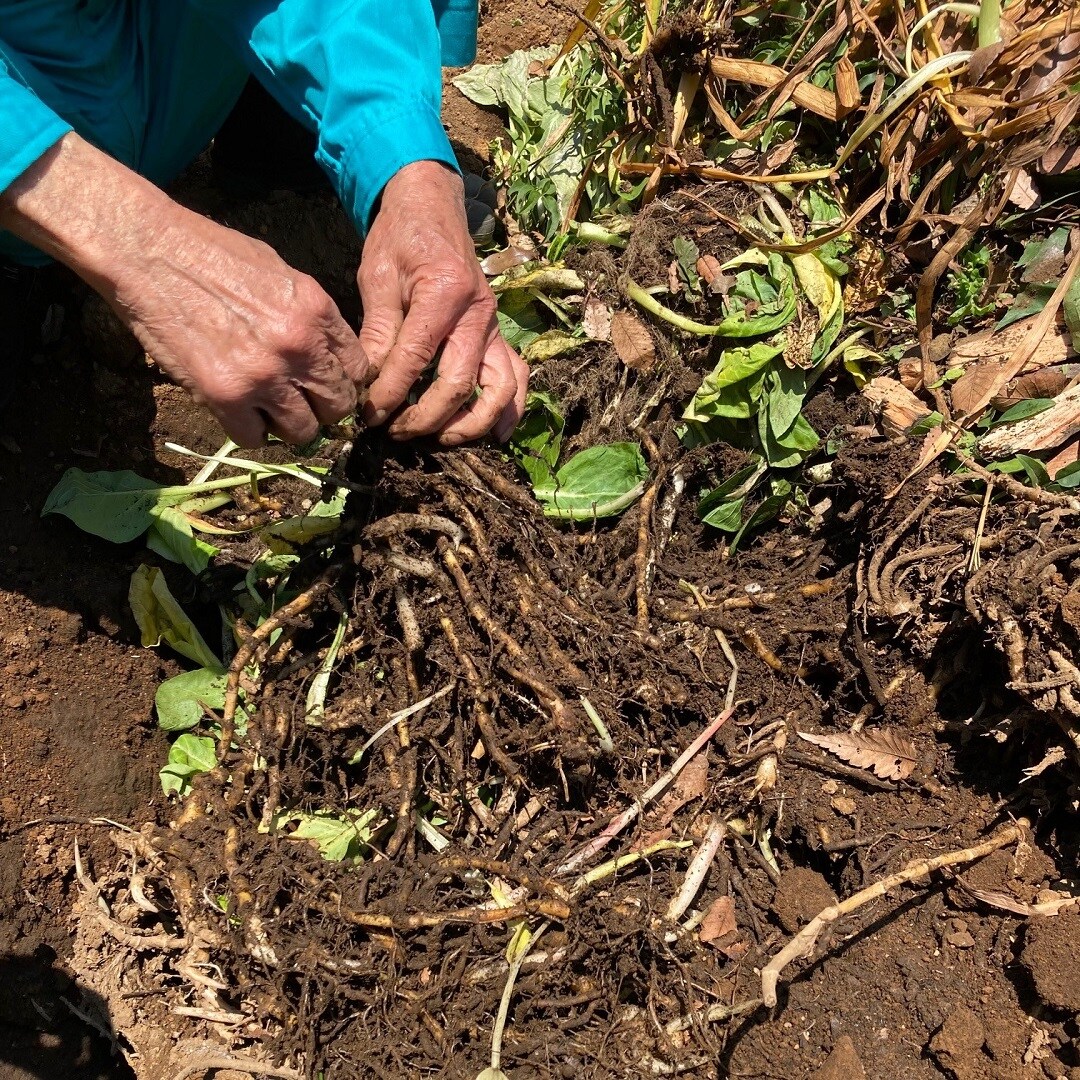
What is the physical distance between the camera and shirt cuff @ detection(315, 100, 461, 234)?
5.77 feet

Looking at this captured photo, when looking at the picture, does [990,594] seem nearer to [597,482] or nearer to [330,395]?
[597,482]

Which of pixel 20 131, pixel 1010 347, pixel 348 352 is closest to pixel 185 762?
pixel 348 352

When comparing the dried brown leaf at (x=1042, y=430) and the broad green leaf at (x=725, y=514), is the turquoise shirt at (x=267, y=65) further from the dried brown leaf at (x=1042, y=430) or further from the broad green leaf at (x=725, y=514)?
the dried brown leaf at (x=1042, y=430)

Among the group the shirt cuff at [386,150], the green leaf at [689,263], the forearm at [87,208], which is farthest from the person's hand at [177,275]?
the green leaf at [689,263]

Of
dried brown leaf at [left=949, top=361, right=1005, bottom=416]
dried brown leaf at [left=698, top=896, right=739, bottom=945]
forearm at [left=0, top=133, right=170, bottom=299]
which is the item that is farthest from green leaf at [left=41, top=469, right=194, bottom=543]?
dried brown leaf at [left=949, top=361, right=1005, bottom=416]

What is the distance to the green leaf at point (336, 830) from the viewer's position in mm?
1693

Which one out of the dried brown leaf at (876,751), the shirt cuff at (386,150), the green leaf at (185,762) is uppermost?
the shirt cuff at (386,150)

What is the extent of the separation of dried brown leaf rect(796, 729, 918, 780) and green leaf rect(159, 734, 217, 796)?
1.25 m

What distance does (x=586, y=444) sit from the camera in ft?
6.94

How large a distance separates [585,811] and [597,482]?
2.35 ft

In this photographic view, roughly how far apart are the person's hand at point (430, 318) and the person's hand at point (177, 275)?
0.21 metres

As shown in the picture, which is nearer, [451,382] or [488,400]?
[451,382]

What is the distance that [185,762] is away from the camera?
1.90 metres

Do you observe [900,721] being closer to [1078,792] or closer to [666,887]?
[1078,792]
